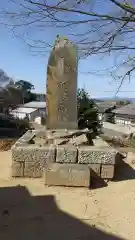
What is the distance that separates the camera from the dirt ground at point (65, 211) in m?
3.68

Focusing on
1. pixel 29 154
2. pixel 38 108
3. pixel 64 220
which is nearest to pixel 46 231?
pixel 64 220

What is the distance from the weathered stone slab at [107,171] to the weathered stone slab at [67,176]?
0.47m

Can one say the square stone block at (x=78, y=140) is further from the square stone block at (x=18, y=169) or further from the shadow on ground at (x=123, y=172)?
the square stone block at (x=18, y=169)

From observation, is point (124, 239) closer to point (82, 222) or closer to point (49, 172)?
point (82, 222)

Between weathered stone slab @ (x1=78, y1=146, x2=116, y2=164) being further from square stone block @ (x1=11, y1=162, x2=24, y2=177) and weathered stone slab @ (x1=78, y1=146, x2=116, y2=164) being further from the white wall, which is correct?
the white wall

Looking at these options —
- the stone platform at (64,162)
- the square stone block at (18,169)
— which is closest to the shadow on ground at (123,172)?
the stone platform at (64,162)

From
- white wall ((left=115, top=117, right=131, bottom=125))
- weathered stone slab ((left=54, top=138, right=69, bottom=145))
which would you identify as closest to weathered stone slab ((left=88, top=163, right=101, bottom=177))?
weathered stone slab ((left=54, top=138, right=69, bottom=145))

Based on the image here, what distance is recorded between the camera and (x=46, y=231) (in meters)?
3.73

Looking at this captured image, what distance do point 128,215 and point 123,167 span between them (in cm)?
273

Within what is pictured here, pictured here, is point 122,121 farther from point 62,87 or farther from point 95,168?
point 95,168

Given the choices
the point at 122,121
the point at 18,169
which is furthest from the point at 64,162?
the point at 122,121

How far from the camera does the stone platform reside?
213 inches

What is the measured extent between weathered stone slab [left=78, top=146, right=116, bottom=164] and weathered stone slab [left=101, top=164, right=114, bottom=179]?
0.10 metres

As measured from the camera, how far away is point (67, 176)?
539 centimetres
